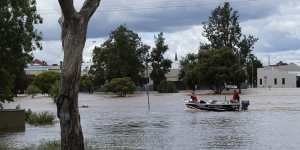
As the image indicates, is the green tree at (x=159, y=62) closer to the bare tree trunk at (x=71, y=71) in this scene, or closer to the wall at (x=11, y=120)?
the wall at (x=11, y=120)

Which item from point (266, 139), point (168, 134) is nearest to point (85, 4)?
point (266, 139)

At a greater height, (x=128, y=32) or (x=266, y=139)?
(x=128, y=32)

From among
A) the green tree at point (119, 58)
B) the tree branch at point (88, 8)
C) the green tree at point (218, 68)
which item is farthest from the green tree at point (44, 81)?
the tree branch at point (88, 8)

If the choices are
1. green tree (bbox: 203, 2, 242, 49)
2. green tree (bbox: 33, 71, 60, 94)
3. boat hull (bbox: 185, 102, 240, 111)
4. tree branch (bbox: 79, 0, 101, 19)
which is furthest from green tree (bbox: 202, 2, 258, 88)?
tree branch (bbox: 79, 0, 101, 19)

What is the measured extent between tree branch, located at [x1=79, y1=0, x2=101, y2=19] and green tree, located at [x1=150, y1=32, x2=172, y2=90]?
134292 millimetres

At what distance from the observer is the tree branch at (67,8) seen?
12297 mm

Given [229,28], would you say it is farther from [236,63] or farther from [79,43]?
[79,43]

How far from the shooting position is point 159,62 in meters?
148

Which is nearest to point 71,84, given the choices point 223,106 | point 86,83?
point 223,106

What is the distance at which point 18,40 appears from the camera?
32.3 metres

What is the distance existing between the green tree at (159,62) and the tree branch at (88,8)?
13429 cm

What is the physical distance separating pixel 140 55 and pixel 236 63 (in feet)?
121

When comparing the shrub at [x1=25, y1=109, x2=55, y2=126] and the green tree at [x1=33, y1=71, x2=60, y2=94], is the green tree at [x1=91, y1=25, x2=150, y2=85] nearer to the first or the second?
the green tree at [x1=33, y1=71, x2=60, y2=94]

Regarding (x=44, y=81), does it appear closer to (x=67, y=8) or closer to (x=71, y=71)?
(x=71, y=71)
